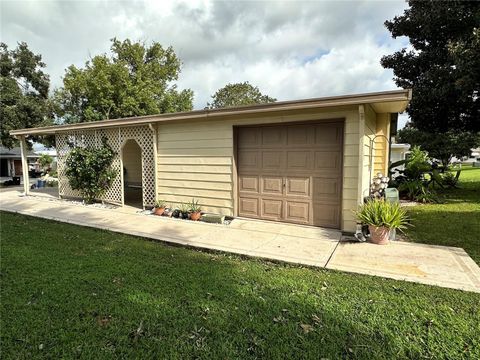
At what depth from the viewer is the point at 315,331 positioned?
97.0 inches

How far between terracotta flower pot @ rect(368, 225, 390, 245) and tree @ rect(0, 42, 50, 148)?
20.8 m

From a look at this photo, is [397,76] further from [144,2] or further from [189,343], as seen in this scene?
[189,343]

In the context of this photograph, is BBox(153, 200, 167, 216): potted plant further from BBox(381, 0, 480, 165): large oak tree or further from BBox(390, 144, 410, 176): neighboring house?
BBox(390, 144, 410, 176): neighboring house

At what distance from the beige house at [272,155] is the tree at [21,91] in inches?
509

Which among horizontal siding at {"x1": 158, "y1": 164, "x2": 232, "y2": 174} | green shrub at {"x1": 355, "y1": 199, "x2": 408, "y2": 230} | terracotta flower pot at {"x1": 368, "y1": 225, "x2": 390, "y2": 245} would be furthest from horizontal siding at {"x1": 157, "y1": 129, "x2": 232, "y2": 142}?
terracotta flower pot at {"x1": 368, "y1": 225, "x2": 390, "y2": 245}

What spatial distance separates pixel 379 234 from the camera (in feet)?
15.8

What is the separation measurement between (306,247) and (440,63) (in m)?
11.3

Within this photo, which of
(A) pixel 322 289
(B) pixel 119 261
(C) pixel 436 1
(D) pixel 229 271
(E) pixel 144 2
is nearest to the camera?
(A) pixel 322 289

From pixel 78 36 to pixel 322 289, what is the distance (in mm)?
21788

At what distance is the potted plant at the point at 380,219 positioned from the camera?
4781mm

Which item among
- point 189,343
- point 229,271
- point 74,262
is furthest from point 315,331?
point 74,262

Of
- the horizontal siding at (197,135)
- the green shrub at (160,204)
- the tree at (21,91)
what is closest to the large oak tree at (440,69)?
the horizontal siding at (197,135)

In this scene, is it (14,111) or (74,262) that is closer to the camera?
(74,262)

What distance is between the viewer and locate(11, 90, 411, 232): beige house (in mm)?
5336
